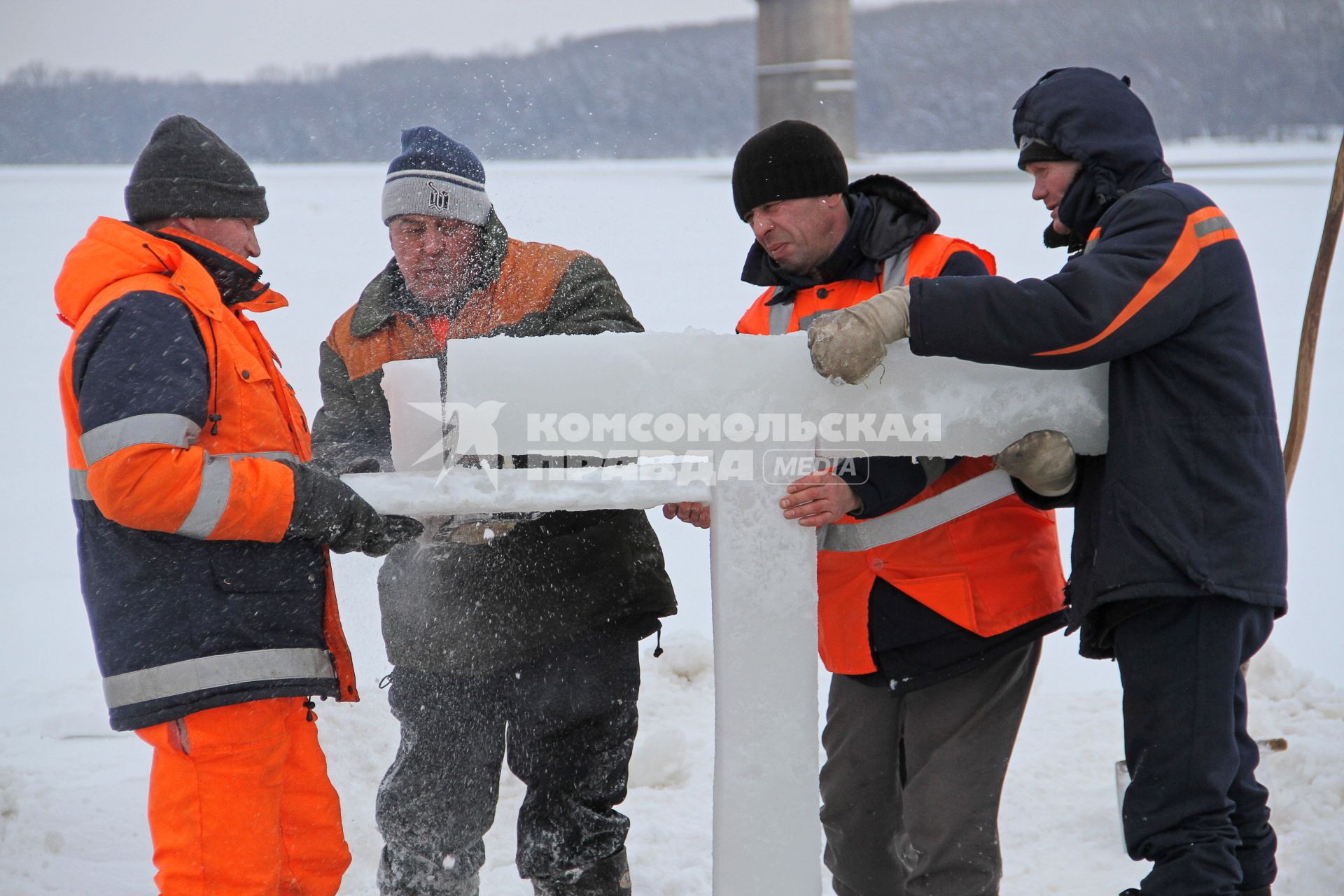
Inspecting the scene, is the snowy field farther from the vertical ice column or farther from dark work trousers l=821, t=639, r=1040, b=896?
dark work trousers l=821, t=639, r=1040, b=896

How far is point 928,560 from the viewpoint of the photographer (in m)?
2.07

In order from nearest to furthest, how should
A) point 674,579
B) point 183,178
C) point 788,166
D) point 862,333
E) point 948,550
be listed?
point 862,333 < point 183,178 < point 948,550 < point 788,166 < point 674,579

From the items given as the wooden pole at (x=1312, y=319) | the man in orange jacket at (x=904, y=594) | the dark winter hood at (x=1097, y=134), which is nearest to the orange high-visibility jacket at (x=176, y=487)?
the man in orange jacket at (x=904, y=594)

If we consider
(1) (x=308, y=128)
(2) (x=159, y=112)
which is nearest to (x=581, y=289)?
(1) (x=308, y=128)

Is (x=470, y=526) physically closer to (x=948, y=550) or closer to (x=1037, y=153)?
(x=948, y=550)

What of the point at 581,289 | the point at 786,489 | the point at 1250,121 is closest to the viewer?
the point at 786,489

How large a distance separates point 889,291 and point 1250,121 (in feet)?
23.2

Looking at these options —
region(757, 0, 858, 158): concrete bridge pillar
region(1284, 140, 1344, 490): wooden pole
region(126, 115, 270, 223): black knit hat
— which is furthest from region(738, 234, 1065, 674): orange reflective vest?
region(757, 0, 858, 158): concrete bridge pillar

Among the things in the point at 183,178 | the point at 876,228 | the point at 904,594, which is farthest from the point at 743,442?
the point at 183,178

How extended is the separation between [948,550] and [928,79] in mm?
6479

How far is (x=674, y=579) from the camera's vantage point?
471cm

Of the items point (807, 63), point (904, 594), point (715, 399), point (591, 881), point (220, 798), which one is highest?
point (807, 63)

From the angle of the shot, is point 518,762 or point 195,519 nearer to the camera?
point 195,519

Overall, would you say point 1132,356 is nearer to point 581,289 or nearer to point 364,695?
point 581,289
